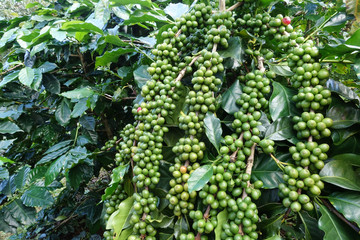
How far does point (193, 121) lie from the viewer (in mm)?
864

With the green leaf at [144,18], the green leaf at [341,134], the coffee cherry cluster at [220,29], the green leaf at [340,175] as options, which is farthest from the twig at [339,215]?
the green leaf at [144,18]

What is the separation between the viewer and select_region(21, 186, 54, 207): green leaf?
145cm

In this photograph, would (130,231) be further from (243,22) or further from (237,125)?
(243,22)

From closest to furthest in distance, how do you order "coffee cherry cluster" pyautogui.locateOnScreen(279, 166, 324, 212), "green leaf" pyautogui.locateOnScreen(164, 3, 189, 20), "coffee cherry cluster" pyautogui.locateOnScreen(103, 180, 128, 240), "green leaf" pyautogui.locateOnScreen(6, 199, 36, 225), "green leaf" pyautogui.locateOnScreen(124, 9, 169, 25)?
"coffee cherry cluster" pyautogui.locateOnScreen(279, 166, 324, 212), "coffee cherry cluster" pyautogui.locateOnScreen(103, 180, 128, 240), "green leaf" pyautogui.locateOnScreen(124, 9, 169, 25), "green leaf" pyautogui.locateOnScreen(164, 3, 189, 20), "green leaf" pyautogui.locateOnScreen(6, 199, 36, 225)

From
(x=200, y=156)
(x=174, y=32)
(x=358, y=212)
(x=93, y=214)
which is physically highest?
(x=174, y=32)

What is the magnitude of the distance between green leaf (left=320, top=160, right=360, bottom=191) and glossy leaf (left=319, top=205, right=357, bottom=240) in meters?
0.11

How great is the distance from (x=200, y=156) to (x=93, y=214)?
167 centimetres

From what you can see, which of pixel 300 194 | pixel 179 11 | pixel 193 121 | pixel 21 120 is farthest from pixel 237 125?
pixel 21 120

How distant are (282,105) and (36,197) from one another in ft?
5.34

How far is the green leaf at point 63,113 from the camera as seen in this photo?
5.75 ft

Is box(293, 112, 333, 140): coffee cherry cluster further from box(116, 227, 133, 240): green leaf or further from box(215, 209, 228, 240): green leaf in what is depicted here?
box(116, 227, 133, 240): green leaf

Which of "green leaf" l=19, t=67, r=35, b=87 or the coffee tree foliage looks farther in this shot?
"green leaf" l=19, t=67, r=35, b=87

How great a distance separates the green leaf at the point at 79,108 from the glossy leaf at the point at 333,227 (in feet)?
5.06

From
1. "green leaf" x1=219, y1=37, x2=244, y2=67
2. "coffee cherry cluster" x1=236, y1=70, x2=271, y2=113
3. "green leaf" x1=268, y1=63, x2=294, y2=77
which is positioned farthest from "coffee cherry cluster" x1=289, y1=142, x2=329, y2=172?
"green leaf" x1=219, y1=37, x2=244, y2=67
